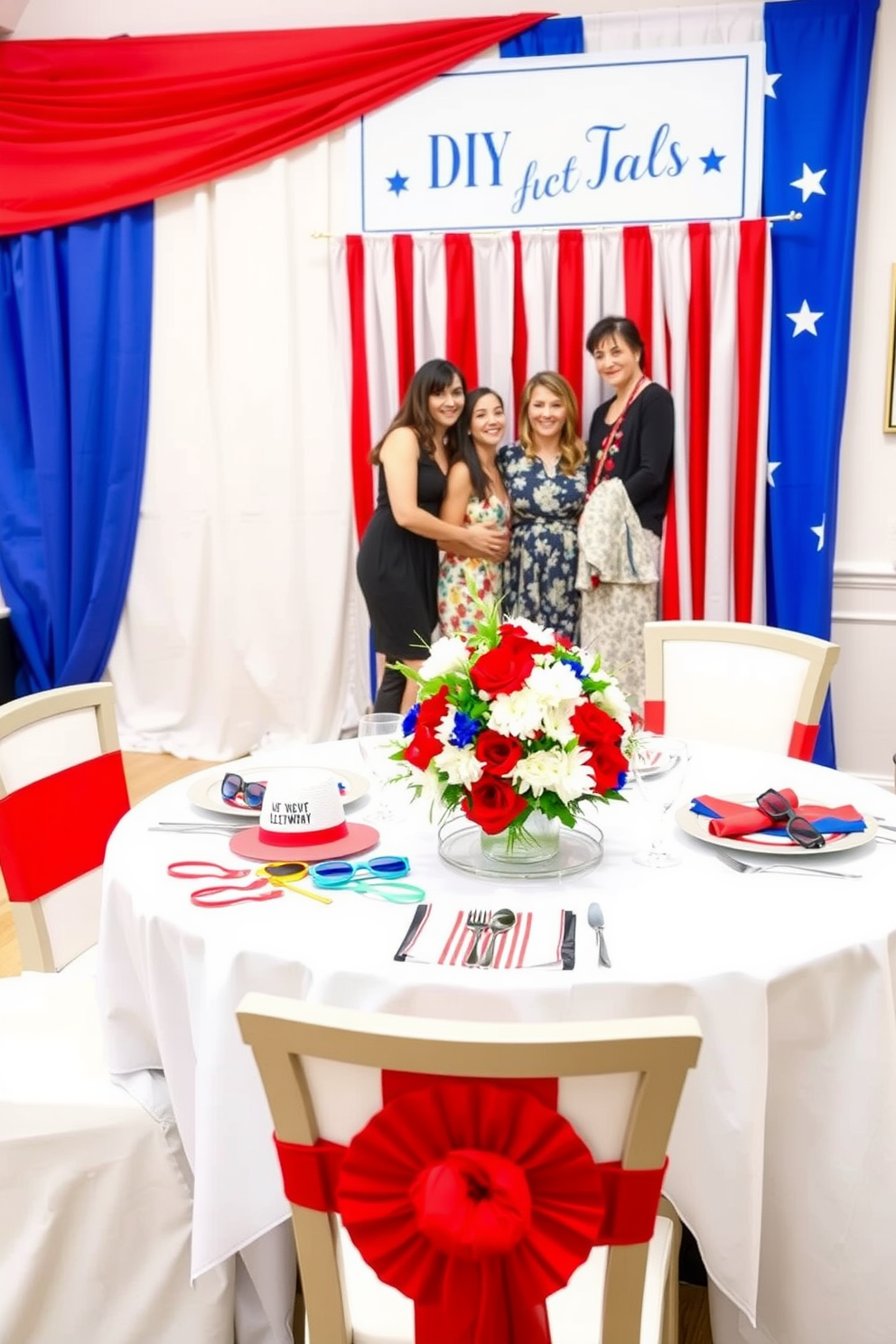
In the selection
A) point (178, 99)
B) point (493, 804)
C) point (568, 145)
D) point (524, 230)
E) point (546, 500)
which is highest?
point (178, 99)

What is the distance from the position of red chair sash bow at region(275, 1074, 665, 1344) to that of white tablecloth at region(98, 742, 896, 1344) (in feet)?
0.99

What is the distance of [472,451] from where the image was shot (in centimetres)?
405

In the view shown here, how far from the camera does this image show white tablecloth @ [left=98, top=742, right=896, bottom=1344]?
1.34 meters

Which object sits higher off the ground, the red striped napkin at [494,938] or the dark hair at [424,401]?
the dark hair at [424,401]

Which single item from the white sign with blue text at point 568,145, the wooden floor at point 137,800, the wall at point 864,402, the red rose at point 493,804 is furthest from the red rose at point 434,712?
the white sign with blue text at point 568,145

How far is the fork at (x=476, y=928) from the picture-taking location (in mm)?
1357

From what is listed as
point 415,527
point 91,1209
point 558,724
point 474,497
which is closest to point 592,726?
point 558,724

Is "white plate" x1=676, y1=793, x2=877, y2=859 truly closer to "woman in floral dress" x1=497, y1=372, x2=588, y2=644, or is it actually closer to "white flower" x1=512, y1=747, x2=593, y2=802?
"white flower" x1=512, y1=747, x2=593, y2=802

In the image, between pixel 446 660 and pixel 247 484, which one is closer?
pixel 446 660

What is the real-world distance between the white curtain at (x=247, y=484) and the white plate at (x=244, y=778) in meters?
2.66

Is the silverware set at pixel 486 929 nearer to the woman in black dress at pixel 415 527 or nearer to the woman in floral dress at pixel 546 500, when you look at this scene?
the woman in black dress at pixel 415 527

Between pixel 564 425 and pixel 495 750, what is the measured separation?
2762 millimetres

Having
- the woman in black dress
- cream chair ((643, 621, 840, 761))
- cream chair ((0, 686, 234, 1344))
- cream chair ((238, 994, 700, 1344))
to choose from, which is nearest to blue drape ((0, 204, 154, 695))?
the woman in black dress

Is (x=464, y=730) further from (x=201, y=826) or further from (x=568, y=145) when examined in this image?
(x=568, y=145)
